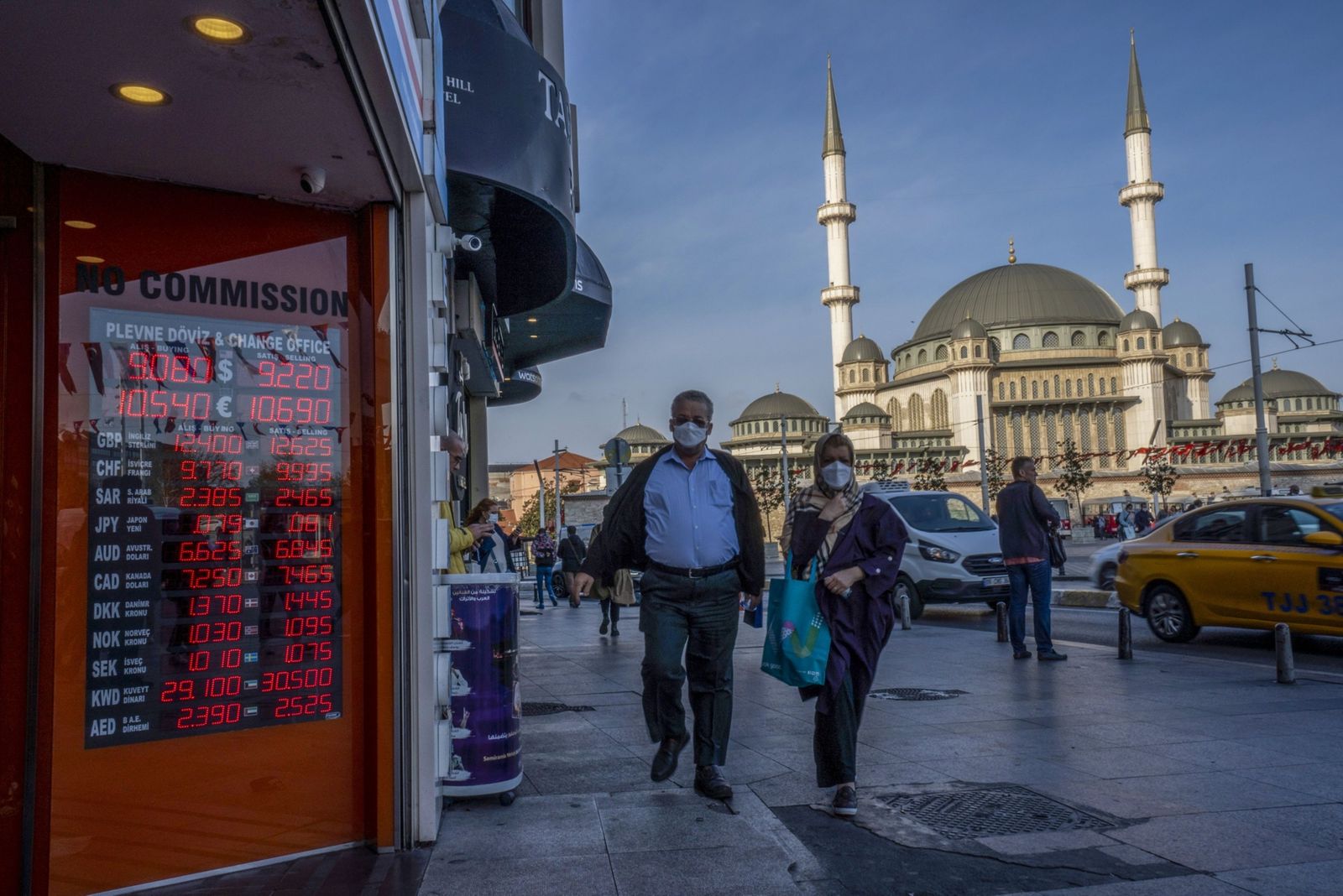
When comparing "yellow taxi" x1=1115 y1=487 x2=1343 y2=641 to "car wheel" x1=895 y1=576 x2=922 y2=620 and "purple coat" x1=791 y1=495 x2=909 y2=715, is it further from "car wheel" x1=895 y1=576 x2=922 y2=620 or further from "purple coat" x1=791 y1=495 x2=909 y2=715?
"purple coat" x1=791 y1=495 x2=909 y2=715

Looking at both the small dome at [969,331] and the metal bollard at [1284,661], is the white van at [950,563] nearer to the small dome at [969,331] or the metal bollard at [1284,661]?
the metal bollard at [1284,661]

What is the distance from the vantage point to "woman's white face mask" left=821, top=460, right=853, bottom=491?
501 cm

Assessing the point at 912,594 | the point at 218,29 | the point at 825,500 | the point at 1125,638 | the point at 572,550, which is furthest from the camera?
the point at 572,550

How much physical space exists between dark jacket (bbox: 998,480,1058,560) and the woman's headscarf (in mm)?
5228

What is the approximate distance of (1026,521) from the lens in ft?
32.9

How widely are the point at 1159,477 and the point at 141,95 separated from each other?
77328 mm

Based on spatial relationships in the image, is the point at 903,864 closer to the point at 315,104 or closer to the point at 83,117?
the point at 315,104

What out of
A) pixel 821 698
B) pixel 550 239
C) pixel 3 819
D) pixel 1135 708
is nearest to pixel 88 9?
pixel 3 819

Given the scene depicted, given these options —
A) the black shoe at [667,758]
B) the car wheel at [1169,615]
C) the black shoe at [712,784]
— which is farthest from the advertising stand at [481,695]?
the car wheel at [1169,615]

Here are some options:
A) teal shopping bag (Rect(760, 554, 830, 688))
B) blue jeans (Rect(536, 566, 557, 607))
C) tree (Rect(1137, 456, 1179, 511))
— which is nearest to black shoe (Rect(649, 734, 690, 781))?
teal shopping bag (Rect(760, 554, 830, 688))

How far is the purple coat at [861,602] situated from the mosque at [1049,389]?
78.1 metres

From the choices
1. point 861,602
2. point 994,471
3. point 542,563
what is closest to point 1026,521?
point 861,602

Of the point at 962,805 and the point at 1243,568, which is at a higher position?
the point at 1243,568

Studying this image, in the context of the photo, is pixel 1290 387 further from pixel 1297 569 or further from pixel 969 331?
pixel 1297 569
